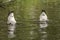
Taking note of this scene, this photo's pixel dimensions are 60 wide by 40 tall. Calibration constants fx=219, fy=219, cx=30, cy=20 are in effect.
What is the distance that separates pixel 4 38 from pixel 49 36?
0.46 meters

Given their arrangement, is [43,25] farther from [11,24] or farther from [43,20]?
[11,24]

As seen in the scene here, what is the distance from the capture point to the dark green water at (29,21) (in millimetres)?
2237

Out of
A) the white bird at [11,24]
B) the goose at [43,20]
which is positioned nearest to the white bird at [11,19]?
the white bird at [11,24]

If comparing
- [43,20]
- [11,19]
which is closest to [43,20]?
[43,20]

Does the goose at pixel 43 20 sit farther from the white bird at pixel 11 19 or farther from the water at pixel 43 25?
the white bird at pixel 11 19

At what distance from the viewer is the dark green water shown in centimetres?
224

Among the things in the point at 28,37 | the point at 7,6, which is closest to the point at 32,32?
the point at 28,37

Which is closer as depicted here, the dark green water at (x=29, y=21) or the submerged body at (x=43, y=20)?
the dark green water at (x=29, y=21)

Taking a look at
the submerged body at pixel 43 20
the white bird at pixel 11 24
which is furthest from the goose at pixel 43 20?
the white bird at pixel 11 24

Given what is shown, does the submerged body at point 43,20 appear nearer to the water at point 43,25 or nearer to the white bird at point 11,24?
the water at point 43,25

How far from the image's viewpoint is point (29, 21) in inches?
101

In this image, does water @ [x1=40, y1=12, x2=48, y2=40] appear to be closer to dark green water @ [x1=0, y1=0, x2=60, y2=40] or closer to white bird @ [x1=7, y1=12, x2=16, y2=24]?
dark green water @ [x1=0, y1=0, x2=60, y2=40]

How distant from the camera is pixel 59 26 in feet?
7.88

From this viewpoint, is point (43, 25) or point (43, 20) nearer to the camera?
point (43, 25)
